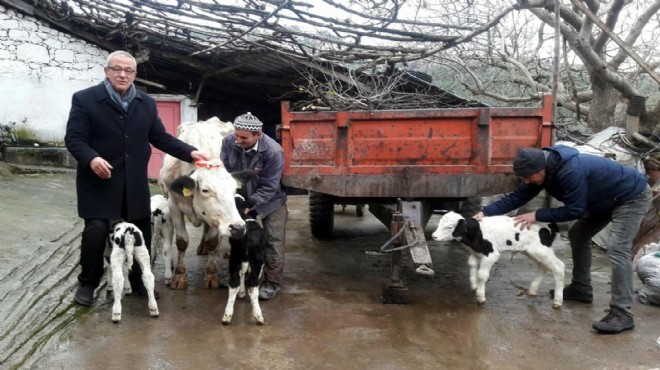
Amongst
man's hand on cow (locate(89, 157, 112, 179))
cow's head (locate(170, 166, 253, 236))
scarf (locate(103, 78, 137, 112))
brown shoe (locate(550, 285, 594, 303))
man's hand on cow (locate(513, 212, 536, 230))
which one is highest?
scarf (locate(103, 78, 137, 112))

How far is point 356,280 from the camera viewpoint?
→ 6016mm

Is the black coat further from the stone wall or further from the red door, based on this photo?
the red door

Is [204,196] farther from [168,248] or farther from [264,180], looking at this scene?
[168,248]

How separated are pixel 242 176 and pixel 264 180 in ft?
1.17

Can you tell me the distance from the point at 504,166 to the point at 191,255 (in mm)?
3655

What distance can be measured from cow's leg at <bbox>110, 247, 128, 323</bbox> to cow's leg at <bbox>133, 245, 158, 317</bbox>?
0.11 meters

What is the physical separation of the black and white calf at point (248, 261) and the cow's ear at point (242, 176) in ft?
0.45

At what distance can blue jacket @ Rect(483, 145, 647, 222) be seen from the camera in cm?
457

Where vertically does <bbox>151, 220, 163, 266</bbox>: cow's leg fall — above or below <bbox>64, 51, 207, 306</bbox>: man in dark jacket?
below

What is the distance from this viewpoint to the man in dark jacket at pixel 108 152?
4.46 metres

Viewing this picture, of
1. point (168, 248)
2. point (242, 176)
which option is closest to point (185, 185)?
point (242, 176)

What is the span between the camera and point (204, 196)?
466 centimetres

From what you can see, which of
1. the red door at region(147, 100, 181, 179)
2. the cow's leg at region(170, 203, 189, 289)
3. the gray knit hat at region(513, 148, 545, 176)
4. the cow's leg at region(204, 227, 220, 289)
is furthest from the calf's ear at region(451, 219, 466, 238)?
the red door at region(147, 100, 181, 179)

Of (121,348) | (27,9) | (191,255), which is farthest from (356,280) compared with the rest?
(27,9)
